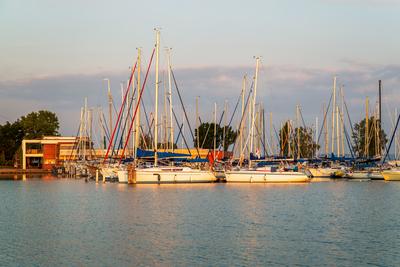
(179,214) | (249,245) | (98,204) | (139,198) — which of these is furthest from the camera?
(139,198)

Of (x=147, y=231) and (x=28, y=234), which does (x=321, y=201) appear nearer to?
(x=147, y=231)

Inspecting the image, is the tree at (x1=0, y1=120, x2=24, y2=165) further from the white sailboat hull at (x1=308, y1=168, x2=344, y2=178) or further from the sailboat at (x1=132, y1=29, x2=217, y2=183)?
the sailboat at (x1=132, y1=29, x2=217, y2=183)

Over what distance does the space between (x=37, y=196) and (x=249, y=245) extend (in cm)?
3715

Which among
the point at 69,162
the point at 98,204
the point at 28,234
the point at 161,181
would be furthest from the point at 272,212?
the point at 69,162

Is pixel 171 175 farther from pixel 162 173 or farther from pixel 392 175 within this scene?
pixel 392 175

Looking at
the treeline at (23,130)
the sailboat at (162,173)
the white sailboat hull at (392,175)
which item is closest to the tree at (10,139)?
the treeline at (23,130)

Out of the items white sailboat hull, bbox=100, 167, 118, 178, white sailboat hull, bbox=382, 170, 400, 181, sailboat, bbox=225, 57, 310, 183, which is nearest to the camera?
sailboat, bbox=225, 57, 310, 183

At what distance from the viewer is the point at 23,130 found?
163250 mm

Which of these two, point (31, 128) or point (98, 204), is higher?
point (31, 128)

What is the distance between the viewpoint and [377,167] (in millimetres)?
92750

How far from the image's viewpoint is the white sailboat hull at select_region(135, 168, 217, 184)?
240ft

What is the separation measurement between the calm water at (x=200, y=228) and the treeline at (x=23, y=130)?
93171mm

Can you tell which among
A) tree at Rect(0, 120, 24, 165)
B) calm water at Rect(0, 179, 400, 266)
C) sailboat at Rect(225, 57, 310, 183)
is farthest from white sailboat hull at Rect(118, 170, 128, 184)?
tree at Rect(0, 120, 24, 165)

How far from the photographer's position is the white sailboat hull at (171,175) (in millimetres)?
73125
